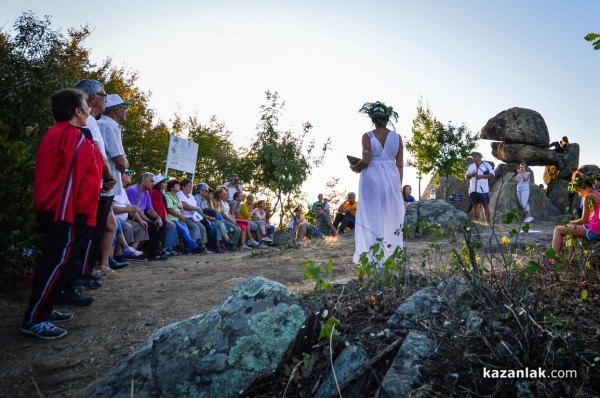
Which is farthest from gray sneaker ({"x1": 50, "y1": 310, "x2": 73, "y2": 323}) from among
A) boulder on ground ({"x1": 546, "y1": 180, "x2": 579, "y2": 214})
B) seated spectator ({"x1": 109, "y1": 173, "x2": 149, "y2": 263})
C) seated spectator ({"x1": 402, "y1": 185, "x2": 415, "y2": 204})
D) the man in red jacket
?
boulder on ground ({"x1": 546, "y1": 180, "x2": 579, "y2": 214})

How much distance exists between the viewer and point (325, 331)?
Answer: 2090mm

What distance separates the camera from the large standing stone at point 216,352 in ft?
7.45

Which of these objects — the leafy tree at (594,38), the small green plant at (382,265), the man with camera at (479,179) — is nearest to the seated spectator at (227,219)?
the man with camera at (479,179)

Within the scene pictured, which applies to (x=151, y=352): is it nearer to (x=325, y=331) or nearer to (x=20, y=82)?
(x=325, y=331)

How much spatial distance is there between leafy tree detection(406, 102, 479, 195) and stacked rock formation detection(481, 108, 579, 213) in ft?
14.6

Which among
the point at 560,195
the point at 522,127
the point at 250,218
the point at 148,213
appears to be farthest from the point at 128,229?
the point at 560,195

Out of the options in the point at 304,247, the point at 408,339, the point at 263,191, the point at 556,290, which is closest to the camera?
the point at 408,339

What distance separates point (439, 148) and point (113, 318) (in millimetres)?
27971

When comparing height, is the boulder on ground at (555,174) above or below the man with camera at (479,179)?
above

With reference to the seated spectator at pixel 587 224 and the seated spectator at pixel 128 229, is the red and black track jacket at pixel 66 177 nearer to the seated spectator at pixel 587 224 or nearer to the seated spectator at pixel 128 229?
the seated spectator at pixel 128 229

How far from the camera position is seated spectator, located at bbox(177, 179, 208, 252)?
10.0 meters

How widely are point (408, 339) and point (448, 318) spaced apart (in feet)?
1.36

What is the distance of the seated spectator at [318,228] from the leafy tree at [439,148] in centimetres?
1556

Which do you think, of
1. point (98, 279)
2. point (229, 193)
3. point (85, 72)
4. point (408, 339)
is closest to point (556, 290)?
point (408, 339)
